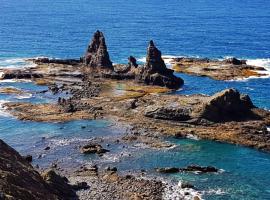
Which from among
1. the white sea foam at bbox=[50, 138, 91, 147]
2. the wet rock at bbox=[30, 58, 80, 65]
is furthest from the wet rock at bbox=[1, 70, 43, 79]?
the white sea foam at bbox=[50, 138, 91, 147]

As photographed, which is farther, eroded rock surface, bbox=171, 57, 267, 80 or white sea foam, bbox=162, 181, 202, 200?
eroded rock surface, bbox=171, 57, 267, 80

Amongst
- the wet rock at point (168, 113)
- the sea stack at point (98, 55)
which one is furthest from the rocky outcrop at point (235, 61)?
the wet rock at point (168, 113)

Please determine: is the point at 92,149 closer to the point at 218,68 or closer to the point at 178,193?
the point at 178,193

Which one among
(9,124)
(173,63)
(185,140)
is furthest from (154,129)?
(173,63)

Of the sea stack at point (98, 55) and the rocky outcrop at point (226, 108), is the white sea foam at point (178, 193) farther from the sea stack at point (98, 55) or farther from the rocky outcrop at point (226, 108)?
the sea stack at point (98, 55)

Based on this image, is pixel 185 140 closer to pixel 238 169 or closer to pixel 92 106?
pixel 238 169

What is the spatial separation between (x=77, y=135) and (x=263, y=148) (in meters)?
40.0

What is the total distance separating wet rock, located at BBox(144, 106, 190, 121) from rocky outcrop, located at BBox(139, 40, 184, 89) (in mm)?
29518

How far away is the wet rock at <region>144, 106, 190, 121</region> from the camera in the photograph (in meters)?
121

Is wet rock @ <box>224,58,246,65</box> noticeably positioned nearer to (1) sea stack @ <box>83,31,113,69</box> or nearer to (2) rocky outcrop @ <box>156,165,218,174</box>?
(1) sea stack @ <box>83,31,113,69</box>

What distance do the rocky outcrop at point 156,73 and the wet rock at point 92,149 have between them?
5211cm

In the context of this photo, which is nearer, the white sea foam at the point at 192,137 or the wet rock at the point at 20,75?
the white sea foam at the point at 192,137

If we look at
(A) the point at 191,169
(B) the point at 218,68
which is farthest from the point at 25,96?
(B) the point at 218,68

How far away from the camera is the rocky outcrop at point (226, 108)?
4691 inches
